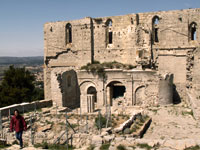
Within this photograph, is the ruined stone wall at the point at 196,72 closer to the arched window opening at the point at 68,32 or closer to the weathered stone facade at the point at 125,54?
the weathered stone facade at the point at 125,54

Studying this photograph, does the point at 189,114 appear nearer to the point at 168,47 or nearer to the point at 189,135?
the point at 189,135

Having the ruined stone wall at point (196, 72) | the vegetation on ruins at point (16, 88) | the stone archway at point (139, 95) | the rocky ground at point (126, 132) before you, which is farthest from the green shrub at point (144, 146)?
the vegetation on ruins at point (16, 88)

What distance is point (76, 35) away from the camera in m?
30.3

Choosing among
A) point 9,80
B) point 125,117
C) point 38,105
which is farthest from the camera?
point 9,80

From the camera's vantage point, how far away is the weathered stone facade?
80.3ft

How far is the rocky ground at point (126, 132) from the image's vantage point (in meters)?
11.3

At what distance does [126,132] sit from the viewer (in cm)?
1456

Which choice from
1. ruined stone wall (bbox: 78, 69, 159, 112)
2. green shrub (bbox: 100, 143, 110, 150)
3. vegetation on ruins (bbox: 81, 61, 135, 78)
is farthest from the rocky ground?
vegetation on ruins (bbox: 81, 61, 135, 78)

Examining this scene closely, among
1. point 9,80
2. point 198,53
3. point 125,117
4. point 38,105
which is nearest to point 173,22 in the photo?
point 198,53

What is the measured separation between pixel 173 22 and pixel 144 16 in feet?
11.0

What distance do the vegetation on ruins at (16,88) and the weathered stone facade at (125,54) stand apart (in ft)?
8.70

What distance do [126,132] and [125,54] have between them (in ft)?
49.6

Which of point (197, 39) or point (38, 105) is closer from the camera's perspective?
point (38, 105)

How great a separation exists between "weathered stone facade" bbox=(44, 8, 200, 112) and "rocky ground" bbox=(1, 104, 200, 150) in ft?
9.40
